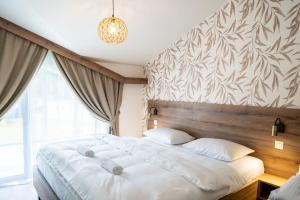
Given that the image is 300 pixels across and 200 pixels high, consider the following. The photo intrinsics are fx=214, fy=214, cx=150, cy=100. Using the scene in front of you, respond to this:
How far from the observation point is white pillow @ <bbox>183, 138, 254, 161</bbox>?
8.20ft

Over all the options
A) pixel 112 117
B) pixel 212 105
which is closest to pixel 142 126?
pixel 112 117

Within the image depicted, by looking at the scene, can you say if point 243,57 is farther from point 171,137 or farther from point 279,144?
point 171,137

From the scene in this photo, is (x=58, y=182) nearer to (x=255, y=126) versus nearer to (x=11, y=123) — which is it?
(x=11, y=123)

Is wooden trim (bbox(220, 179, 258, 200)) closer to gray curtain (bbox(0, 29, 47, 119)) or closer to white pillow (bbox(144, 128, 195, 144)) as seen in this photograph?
white pillow (bbox(144, 128, 195, 144))

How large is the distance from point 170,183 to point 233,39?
2.11 meters

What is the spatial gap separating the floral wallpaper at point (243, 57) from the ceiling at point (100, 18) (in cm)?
28

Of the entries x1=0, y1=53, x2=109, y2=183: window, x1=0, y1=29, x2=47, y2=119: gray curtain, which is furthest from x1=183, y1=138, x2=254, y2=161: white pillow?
x1=0, y1=29, x2=47, y2=119: gray curtain

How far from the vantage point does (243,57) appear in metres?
2.80

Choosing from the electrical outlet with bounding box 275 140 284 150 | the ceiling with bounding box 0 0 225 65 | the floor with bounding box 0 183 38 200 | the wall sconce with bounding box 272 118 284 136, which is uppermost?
the ceiling with bounding box 0 0 225 65

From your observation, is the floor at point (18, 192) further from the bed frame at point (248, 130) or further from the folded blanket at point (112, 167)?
the folded blanket at point (112, 167)

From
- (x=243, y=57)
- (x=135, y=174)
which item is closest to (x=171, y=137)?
(x=135, y=174)

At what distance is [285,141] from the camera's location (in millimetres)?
2422

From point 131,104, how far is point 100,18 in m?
2.00

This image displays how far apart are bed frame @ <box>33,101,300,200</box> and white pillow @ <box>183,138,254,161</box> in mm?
207
